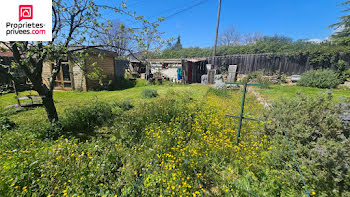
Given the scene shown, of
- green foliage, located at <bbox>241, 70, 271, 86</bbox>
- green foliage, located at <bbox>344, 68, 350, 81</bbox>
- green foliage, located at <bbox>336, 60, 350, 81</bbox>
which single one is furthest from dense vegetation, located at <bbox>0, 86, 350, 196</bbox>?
green foliage, located at <bbox>336, 60, 350, 81</bbox>

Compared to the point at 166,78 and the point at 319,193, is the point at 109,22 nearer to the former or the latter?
the point at 319,193

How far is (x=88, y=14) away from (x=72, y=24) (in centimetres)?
49

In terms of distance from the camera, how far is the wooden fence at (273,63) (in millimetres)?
11031

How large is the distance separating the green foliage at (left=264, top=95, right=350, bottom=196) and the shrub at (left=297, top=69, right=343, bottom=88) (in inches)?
337

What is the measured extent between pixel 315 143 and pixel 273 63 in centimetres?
1340

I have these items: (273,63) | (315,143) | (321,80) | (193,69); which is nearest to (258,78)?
(273,63)

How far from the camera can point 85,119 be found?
14.2ft

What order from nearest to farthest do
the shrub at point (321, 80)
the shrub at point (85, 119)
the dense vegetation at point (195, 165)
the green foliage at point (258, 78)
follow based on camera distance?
the dense vegetation at point (195, 165), the shrub at point (85, 119), the shrub at point (321, 80), the green foliage at point (258, 78)

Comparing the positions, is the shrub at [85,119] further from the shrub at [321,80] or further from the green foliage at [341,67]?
the green foliage at [341,67]

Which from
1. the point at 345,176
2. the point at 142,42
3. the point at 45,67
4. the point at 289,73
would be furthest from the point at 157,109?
the point at 289,73

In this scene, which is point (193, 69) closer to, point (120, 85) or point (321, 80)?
point (120, 85)

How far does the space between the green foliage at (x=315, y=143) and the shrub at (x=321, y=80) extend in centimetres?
857

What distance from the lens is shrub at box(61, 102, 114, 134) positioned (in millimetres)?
4055

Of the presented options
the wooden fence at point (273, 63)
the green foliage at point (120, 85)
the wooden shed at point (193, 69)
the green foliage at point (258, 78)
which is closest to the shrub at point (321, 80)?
the green foliage at point (258, 78)
